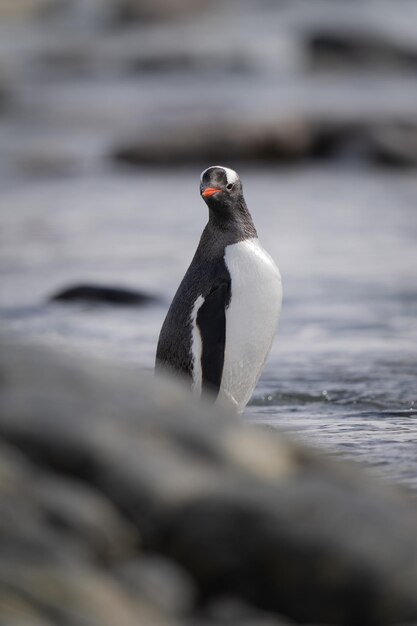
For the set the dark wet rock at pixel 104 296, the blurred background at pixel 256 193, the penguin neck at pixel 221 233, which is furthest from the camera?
the dark wet rock at pixel 104 296

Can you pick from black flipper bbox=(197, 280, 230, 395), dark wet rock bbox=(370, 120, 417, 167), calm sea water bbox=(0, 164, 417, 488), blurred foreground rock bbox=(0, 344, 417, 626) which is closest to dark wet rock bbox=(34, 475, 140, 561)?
blurred foreground rock bbox=(0, 344, 417, 626)

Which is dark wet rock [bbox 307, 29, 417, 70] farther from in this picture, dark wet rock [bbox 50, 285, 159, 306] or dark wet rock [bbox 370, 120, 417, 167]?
dark wet rock [bbox 50, 285, 159, 306]

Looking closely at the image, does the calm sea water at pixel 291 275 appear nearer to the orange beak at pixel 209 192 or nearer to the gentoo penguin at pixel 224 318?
the gentoo penguin at pixel 224 318

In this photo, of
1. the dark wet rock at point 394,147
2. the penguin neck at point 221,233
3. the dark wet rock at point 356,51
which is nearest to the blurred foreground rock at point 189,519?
the penguin neck at point 221,233

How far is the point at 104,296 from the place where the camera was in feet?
28.7

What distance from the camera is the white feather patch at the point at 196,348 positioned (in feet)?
18.4

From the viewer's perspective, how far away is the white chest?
5.56 metres

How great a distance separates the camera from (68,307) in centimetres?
869

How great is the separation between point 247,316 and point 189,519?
2764mm

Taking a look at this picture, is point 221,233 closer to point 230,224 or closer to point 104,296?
point 230,224

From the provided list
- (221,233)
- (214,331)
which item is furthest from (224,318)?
(221,233)

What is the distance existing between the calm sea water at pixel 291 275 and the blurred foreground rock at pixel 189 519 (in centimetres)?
165

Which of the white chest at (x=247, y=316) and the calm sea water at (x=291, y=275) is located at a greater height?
the calm sea water at (x=291, y=275)

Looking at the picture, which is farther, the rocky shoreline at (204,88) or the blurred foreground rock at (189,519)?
the rocky shoreline at (204,88)
